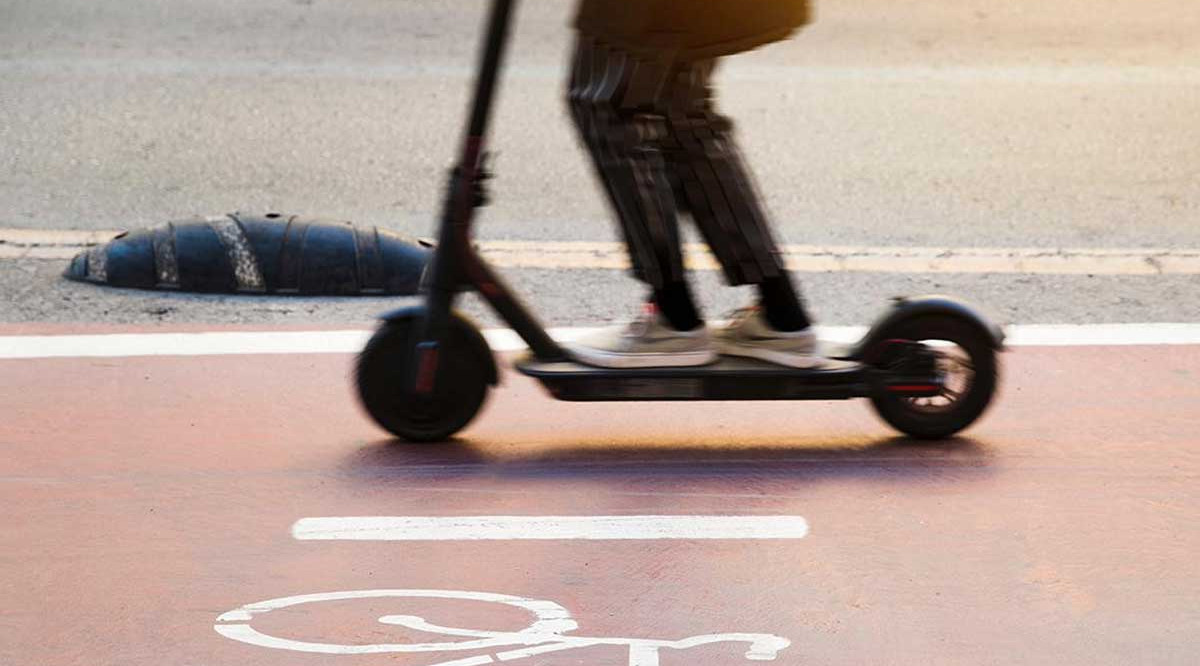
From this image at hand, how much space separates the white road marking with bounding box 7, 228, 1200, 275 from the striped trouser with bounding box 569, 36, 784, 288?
76.6 inches

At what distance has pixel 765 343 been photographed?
14.6ft

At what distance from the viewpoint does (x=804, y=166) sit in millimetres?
8062

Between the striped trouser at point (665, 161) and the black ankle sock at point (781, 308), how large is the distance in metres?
0.03

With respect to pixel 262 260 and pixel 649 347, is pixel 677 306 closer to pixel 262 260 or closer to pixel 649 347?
pixel 649 347

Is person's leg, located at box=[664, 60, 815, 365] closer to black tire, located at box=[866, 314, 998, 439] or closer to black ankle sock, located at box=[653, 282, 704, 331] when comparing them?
black ankle sock, located at box=[653, 282, 704, 331]

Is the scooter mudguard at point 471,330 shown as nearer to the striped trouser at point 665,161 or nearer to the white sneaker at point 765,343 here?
the striped trouser at point 665,161

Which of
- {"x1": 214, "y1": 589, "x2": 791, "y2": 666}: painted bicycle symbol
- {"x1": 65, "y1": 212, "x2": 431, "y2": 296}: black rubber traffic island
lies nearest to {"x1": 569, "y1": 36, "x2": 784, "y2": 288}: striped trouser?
{"x1": 214, "y1": 589, "x2": 791, "y2": 666}: painted bicycle symbol

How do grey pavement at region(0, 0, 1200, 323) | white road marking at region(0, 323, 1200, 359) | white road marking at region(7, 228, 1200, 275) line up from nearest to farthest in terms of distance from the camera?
1. white road marking at region(0, 323, 1200, 359)
2. white road marking at region(7, 228, 1200, 275)
3. grey pavement at region(0, 0, 1200, 323)

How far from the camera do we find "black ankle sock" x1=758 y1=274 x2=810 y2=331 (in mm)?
4461

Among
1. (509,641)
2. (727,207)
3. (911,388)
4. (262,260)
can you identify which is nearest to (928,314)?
(911,388)

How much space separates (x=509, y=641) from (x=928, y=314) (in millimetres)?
1579

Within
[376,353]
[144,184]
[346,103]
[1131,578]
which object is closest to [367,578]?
[376,353]

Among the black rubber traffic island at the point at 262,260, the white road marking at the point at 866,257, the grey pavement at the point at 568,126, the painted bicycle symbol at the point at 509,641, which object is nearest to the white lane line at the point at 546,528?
the painted bicycle symbol at the point at 509,641

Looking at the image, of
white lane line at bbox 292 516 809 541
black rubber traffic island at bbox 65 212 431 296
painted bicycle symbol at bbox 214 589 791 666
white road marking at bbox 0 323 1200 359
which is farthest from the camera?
black rubber traffic island at bbox 65 212 431 296
